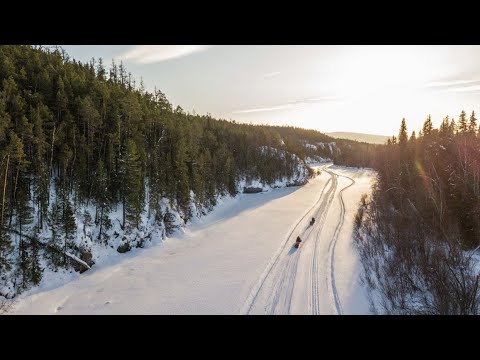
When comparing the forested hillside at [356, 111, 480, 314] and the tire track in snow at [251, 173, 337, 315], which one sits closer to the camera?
the forested hillside at [356, 111, 480, 314]

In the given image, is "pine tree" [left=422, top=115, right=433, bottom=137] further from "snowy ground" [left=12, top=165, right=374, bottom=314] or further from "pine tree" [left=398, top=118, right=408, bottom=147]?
"snowy ground" [left=12, top=165, right=374, bottom=314]

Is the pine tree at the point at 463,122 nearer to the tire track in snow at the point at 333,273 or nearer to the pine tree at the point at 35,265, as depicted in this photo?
the tire track in snow at the point at 333,273

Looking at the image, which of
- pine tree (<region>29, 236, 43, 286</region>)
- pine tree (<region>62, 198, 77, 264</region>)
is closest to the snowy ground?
pine tree (<region>29, 236, 43, 286</region>)

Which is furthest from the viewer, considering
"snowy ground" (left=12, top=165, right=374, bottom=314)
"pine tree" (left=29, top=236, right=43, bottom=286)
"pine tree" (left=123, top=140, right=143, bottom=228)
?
"pine tree" (left=123, top=140, right=143, bottom=228)

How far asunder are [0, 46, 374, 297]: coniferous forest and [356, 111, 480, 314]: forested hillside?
22259 mm

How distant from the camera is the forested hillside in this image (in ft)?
39.8

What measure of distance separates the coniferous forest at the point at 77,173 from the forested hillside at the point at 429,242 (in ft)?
73.0

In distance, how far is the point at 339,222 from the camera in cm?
3728

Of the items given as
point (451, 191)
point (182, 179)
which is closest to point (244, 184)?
point (182, 179)

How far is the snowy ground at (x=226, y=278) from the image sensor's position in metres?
16.8

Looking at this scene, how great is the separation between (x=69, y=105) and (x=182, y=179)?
16033 mm

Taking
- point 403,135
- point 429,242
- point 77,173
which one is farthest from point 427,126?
point 77,173
